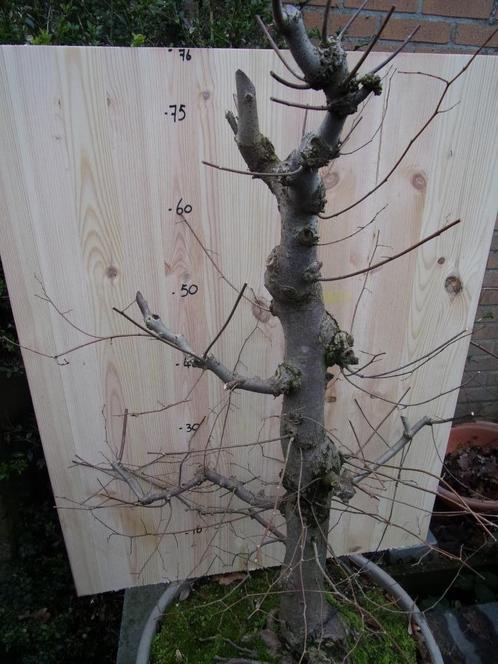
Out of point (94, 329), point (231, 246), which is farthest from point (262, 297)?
point (94, 329)

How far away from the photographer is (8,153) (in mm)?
817

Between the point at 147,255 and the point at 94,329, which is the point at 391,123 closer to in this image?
the point at 147,255

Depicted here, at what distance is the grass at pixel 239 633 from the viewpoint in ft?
3.32

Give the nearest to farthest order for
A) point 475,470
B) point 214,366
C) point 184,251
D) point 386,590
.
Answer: point 214,366
point 184,251
point 386,590
point 475,470

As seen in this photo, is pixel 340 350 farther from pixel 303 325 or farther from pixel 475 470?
pixel 475 470

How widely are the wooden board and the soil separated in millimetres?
616

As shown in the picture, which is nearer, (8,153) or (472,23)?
(8,153)

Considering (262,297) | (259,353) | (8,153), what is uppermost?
(8,153)

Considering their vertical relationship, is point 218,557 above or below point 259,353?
below

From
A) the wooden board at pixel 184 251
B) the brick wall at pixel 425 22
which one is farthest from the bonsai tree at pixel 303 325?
the brick wall at pixel 425 22

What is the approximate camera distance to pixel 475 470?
175cm

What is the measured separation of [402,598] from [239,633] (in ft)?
1.36

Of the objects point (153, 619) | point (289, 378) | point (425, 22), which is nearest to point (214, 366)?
A: point (289, 378)

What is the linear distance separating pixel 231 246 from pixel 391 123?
0.41 meters
